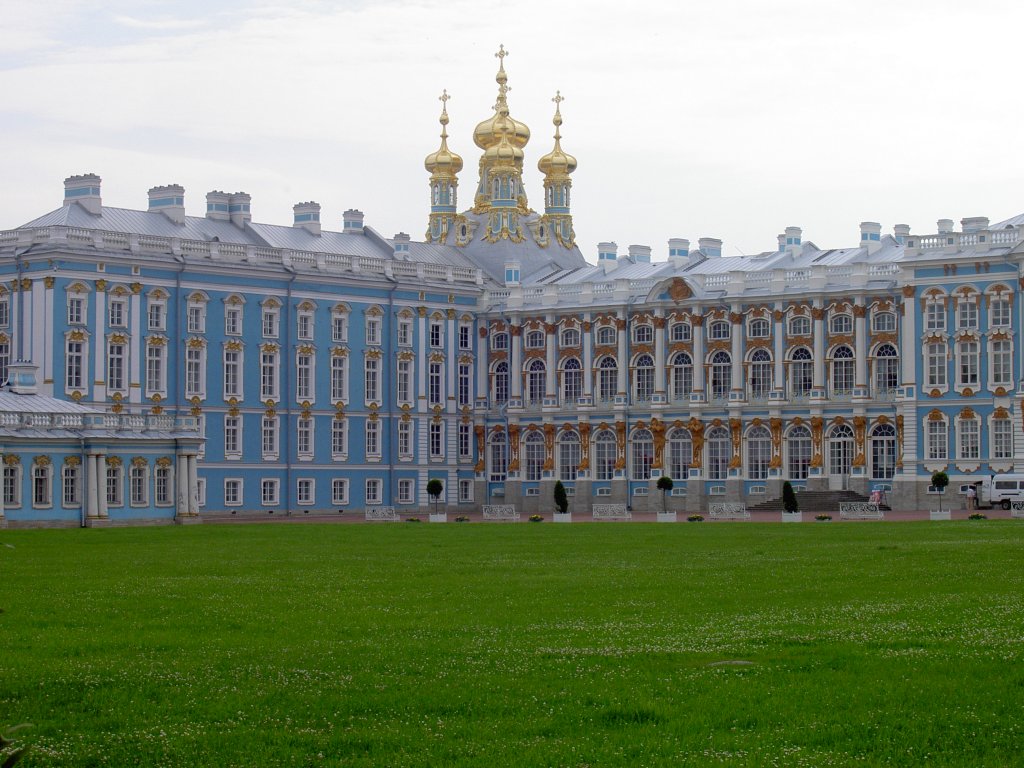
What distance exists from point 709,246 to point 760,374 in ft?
38.4

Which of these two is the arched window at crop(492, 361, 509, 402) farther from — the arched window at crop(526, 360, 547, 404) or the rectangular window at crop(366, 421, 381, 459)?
the rectangular window at crop(366, 421, 381, 459)

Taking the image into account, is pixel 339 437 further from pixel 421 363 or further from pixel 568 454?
pixel 568 454

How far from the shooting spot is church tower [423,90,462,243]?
102 m

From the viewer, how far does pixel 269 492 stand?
274 feet

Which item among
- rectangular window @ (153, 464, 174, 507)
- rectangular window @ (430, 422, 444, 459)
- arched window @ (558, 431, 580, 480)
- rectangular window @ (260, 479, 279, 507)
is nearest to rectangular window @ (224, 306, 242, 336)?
rectangular window @ (260, 479, 279, 507)

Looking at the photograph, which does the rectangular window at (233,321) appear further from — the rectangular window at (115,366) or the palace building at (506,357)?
the rectangular window at (115,366)

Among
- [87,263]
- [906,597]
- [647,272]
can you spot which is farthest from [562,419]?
[906,597]

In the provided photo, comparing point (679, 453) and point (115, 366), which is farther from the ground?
point (115, 366)

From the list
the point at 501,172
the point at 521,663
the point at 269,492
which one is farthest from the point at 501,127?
the point at 521,663

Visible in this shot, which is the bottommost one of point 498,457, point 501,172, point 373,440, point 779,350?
point 498,457

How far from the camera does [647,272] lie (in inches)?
3671

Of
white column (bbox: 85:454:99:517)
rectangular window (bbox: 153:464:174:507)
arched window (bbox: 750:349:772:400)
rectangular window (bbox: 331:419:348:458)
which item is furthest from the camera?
rectangular window (bbox: 331:419:348:458)

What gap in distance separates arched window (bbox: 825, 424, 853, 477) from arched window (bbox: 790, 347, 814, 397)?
7.81ft

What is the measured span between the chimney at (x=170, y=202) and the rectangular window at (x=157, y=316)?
5.98 m
